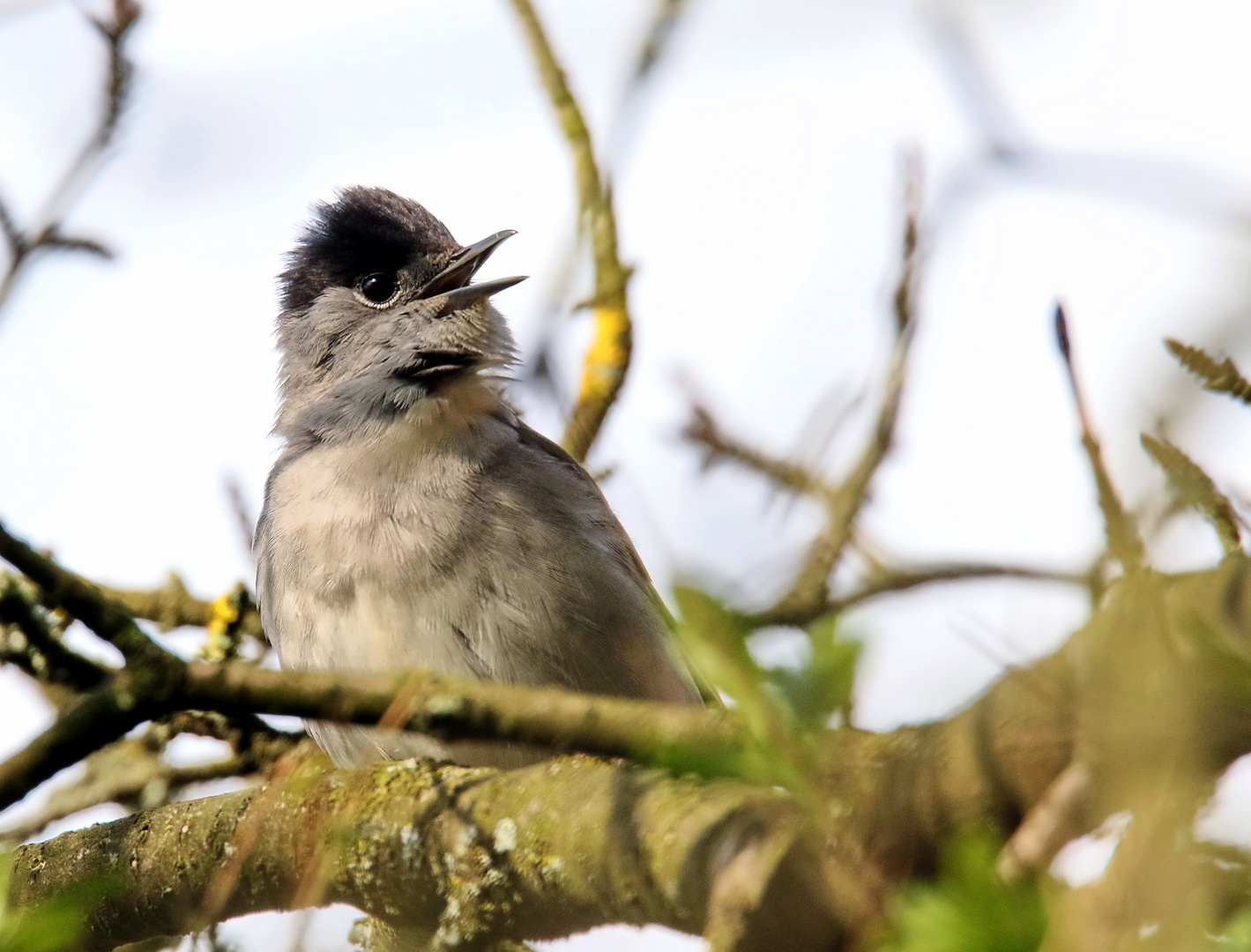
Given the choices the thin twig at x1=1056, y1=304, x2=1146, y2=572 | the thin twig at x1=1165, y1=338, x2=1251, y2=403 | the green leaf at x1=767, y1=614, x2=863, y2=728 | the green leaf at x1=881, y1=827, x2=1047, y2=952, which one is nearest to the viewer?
the green leaf at x1=881, y1=827, x2=1047, y2=952

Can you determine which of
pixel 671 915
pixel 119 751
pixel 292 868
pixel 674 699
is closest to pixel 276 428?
pixel 119 751

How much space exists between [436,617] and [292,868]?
1.67m

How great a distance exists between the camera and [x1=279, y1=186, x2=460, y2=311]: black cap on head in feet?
24.7

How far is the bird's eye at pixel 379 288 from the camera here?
7.39m

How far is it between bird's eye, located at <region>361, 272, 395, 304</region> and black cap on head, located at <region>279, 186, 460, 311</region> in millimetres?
50

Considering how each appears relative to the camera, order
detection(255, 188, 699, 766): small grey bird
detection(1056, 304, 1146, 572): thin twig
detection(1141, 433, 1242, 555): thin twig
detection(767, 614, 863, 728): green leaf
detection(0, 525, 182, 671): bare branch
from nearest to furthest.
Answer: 1. detection(767, 614, 863, 728): green leaf
2. detection(1056, 304, 1146, 572): thin twig
3. detection(1141, 433, 1242, 555): thin twig
4. detection(0, 525, 182, 671): bare branch
5. detection(255, 188, 699, 766): small grey bird

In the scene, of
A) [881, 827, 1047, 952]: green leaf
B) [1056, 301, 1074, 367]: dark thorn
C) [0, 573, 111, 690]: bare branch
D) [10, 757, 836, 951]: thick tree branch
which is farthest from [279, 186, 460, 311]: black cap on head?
[881, 827, 1047, 952]: green leaf

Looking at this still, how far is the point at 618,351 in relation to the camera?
19.0 feet

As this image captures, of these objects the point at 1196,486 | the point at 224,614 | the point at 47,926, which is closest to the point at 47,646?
the point at 47,926

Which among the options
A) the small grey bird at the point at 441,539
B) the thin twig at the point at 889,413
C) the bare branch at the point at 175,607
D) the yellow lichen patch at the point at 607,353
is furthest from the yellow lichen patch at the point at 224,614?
the thin twig at the point at 889,413

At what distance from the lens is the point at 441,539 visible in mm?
5496

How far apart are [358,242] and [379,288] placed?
46 centimetres

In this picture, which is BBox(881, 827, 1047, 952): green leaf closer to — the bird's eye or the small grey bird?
the small grey bird

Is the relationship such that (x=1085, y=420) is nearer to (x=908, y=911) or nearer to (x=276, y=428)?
(x=908, y=911)
